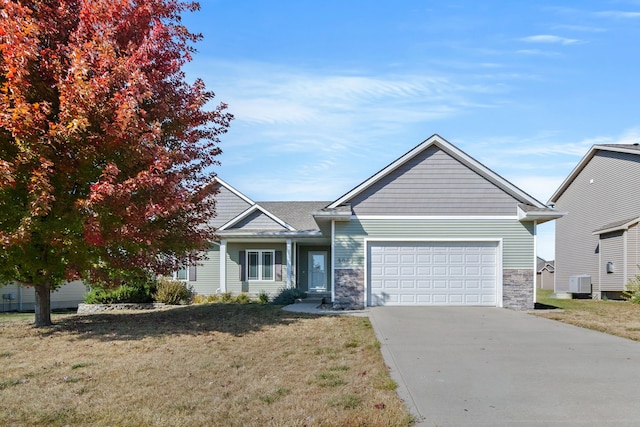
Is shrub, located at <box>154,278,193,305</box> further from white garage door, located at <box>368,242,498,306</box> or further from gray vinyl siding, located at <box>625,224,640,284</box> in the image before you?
gray vinyl siding, located at <box>625,224,640,284</box>

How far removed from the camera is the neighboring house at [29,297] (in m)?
22.1

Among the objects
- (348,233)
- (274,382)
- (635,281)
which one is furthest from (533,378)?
(635,281)

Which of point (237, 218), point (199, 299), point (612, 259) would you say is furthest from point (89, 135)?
point (612, 259)

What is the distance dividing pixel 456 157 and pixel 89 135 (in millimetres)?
11024

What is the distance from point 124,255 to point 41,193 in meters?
2.78

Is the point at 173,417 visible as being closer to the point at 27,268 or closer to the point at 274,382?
the point at 274,382

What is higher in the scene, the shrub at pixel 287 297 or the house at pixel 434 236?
the house at pixel 434 236

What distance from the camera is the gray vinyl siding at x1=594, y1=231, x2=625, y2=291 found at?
24875 mm

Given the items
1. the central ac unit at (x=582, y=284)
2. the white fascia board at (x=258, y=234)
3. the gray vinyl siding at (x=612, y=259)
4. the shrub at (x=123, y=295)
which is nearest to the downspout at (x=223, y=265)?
the white fascia board at (x=258, y=234)

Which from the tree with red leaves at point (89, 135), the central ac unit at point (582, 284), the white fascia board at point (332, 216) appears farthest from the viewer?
the central ac unit at point (582, 284)

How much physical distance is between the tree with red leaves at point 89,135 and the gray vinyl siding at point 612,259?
2117 centimetres

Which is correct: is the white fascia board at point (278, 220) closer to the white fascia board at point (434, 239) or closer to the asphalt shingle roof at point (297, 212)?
the asphalt shingle roof at point (297, 212)

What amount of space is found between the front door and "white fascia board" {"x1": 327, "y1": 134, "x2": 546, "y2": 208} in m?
8.74

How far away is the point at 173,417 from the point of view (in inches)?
213
